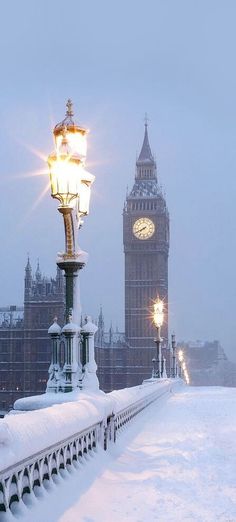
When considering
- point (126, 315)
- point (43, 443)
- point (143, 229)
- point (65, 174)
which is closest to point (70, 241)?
point (65, 174)

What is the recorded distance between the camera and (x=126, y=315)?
128 metres

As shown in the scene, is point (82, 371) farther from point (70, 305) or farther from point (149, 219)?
point (149, 219)

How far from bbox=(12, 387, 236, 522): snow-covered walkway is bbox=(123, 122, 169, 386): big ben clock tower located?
110020mm

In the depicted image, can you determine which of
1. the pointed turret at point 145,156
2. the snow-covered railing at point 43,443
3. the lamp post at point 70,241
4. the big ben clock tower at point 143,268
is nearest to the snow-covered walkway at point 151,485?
the snow-covered railing at point 43,443

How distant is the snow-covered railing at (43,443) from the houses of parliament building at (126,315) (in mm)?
85158

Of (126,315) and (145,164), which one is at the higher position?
(145,164)

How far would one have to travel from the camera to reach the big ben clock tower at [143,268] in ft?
405

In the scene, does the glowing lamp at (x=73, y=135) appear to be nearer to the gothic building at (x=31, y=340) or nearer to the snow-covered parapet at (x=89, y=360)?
the snow-covered parapet at (x=89, y=360)

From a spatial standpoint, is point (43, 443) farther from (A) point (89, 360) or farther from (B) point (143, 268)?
(B) point (143, 268)

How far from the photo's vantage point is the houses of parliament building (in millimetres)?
97562

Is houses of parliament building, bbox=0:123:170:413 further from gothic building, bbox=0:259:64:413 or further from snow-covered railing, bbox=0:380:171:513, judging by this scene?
snow-covered railing, bbox=0:380:171:513

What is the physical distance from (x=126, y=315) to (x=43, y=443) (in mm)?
121739

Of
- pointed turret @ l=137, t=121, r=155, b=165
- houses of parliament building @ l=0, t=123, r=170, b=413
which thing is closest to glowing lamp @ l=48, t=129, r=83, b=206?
houses of parliament building @ l=0, t=123, r=170, b=413

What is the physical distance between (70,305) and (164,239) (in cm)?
12160
